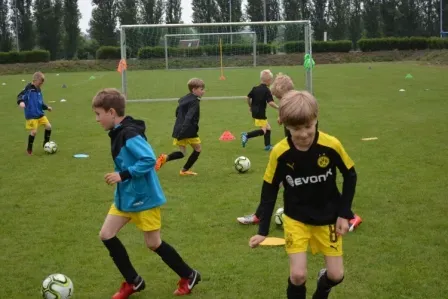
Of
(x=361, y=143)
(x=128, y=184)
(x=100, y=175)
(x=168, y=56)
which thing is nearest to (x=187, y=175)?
(x=100, y=175)

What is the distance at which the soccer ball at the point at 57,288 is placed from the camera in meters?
5.16

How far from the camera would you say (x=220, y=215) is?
791 cm

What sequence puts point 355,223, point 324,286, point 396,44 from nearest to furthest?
point 324,286 → point 355,223 → point 396,44

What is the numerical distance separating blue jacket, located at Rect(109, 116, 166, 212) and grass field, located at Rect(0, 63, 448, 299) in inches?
37.6

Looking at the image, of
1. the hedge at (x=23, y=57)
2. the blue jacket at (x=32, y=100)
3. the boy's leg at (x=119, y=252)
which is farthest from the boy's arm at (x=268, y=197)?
the hedge at (x=23, y=57)

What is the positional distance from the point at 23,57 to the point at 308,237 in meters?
57.1

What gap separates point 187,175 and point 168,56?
25.4 meters

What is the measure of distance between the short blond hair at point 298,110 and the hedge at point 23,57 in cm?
5663

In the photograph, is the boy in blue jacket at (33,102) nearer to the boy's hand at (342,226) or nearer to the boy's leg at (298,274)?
the boy's leg at (298,274)

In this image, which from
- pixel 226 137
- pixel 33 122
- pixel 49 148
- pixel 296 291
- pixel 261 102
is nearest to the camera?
pixel 296 291

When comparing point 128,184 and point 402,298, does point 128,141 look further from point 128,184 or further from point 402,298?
point 402,298

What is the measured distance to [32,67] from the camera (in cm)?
5500

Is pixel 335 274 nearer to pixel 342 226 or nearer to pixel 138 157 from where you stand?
pixel 342 226

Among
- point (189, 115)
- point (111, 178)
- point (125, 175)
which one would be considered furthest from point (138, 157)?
point (189, 115)
